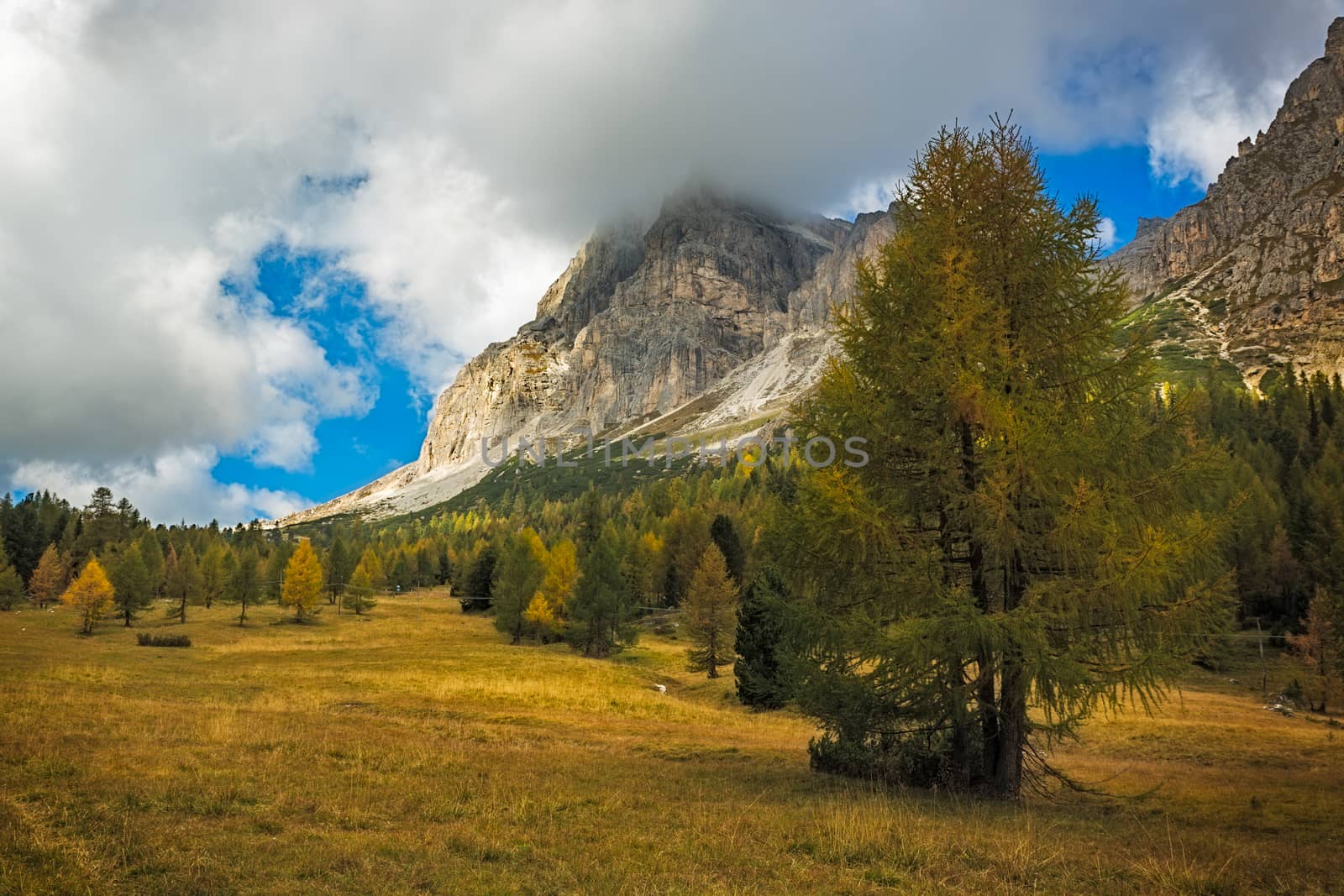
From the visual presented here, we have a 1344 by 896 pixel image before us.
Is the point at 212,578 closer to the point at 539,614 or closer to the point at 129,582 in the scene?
the point at 129,582

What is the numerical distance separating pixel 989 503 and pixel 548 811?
794 cm

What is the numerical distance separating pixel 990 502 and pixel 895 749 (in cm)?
557

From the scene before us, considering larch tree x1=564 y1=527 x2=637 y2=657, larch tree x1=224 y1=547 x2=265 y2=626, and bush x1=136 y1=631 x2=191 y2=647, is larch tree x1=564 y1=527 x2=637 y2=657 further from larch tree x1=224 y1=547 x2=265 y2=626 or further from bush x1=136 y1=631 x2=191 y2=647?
larch tree x1=224 y1=547 x2=265 y2=626

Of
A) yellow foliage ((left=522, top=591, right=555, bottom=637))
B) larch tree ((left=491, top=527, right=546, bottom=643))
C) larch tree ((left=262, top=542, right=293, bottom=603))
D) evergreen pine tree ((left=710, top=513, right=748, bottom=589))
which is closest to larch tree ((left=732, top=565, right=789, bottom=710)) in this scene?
yellow foliage ((left=522, top=591, right=555, bottom=637))

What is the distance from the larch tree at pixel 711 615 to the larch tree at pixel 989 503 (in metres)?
33.7

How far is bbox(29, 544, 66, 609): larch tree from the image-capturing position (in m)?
77.4

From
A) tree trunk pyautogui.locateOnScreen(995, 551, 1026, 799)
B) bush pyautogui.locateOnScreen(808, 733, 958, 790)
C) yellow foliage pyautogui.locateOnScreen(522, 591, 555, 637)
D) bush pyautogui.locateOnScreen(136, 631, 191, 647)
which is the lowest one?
bush pyautogui.locateOnScreen(136, 631, 191, 647)

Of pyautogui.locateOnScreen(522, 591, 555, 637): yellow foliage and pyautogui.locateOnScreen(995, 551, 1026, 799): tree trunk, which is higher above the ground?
pyautogui.locateOnScreen(995, 551, 1026, 799): tree trunk

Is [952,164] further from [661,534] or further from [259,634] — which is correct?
[661,534]

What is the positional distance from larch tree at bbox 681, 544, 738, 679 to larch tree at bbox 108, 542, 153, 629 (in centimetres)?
5391

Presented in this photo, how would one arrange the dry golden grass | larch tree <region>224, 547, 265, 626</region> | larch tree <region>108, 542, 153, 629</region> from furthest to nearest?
larch tree <region>224, 547, 265, 626</region> < larch tree <region>108, 542, 153, 629</region> < the dry golden grass

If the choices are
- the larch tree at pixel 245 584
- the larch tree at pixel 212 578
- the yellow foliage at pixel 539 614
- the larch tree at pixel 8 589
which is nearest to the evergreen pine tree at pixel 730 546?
the yellow foliage at pixel 539 614

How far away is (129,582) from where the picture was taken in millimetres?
63688

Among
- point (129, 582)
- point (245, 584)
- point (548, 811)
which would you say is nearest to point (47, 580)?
point (129, 582)
